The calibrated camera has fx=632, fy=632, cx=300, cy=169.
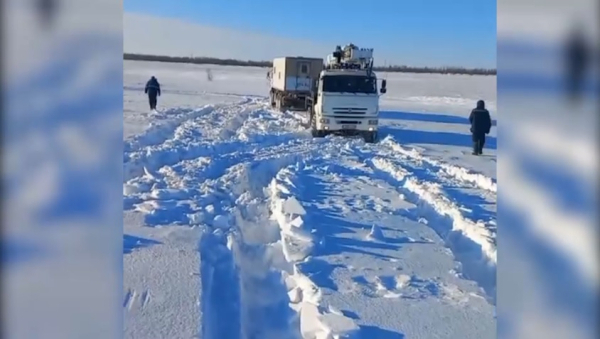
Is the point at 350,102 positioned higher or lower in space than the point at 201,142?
higher

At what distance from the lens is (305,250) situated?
18.4 ft

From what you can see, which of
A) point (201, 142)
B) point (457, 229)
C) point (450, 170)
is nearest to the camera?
point (457, 229)

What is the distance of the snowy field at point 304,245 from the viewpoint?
13.1 feet

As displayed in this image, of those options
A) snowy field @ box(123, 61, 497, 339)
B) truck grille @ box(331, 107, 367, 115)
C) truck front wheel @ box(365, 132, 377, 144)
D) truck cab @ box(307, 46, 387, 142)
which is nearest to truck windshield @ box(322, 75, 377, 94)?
truck cab @ box(307, 46, 387, 142)

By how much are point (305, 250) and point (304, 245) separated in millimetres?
170

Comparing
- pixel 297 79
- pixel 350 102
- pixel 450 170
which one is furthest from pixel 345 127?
pixel 297 79

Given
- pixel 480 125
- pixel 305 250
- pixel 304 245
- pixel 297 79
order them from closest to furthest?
pixel 305 250, pixel 304 245, pixel 480 125, pixel 297 79

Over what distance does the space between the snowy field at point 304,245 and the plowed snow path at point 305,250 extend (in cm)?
2

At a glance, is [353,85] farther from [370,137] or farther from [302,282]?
[302,282]

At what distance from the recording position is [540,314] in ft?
4.88

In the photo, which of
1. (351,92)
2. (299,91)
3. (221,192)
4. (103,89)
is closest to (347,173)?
(221,192)

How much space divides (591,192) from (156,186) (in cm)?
732

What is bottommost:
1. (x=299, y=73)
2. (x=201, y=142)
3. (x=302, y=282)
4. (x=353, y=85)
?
(x=302, y=282)

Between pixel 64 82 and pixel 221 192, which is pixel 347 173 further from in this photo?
pixel 64 82
